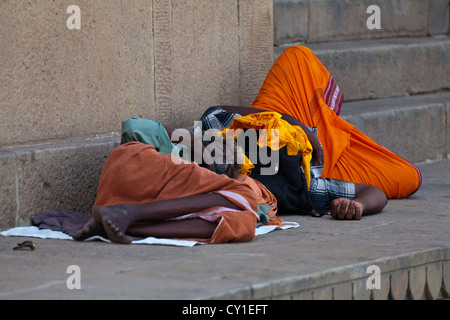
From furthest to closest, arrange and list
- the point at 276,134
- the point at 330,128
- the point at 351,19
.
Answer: the point at 351,19
the point at 330,128
the point at 276,134

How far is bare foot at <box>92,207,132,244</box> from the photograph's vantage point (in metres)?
4.19

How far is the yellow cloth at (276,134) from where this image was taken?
209 inches

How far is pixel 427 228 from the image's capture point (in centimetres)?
484

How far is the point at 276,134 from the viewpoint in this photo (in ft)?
17.4

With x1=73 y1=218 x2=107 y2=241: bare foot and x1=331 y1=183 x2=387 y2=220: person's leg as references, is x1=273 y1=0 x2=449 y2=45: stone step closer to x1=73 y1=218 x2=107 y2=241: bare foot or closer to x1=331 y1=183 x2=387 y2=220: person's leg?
x1=331 y1=183 x2=387 y2=220: person's leg

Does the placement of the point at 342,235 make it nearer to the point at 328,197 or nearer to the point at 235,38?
the point at 328,197

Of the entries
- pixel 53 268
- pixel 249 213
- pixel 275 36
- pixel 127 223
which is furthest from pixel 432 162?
pixel 53 268

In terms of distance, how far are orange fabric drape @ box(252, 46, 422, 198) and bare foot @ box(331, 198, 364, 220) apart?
69 centimetres

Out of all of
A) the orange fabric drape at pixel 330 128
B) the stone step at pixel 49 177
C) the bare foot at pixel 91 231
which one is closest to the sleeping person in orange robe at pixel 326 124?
the orange fabric drape at pixel 330 128

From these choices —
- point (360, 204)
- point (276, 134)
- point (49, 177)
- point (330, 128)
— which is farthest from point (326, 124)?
point (49, 177)

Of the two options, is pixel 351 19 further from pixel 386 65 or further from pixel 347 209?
pixel 347 209

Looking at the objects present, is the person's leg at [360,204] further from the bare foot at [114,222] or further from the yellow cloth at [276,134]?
the bare foot at [114,222]

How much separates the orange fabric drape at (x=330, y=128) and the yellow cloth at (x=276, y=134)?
1.60 ft

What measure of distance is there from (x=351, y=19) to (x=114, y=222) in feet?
15.3
